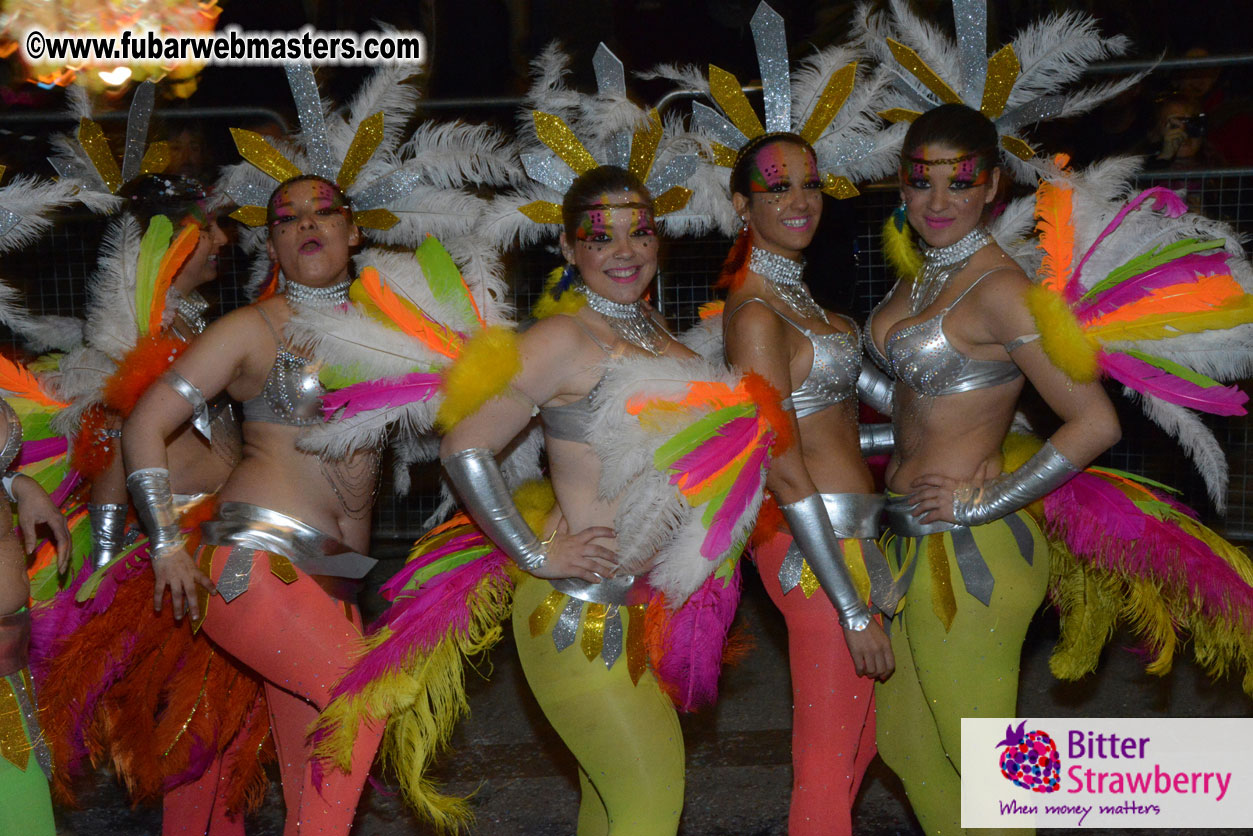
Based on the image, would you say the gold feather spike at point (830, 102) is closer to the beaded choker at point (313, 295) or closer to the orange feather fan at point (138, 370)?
the beaded choker at point (313, 295)

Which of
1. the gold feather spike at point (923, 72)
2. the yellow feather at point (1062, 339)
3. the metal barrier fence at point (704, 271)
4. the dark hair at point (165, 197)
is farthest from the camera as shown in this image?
the metal barrier fence at point (704, 271)

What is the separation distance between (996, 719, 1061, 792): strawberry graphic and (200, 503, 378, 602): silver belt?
5.41 feet

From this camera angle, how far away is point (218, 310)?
572 cm

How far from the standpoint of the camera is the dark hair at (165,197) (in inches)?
133

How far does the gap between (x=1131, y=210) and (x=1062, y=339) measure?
0.52 meters

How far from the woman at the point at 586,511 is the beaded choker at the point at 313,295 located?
0.63 metres

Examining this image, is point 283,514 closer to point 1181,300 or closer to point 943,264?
point 943,264

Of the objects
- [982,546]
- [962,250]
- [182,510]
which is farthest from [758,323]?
[182,510]

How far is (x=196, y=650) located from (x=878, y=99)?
2.33m

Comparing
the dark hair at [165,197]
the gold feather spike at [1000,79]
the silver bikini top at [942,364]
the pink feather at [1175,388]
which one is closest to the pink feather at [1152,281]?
the pink feather at [1175,388]

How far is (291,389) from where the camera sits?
9.48ft

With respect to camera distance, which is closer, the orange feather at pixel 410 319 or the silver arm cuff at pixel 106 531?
the orange feather at pixel 410 319

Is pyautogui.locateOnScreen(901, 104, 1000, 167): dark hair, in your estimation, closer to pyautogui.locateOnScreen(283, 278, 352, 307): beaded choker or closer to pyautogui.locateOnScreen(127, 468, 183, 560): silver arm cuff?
pyautogui.locateOnScreen(283, 278, 352, 307): beaded choker

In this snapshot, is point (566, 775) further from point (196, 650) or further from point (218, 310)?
point (218, 310)
